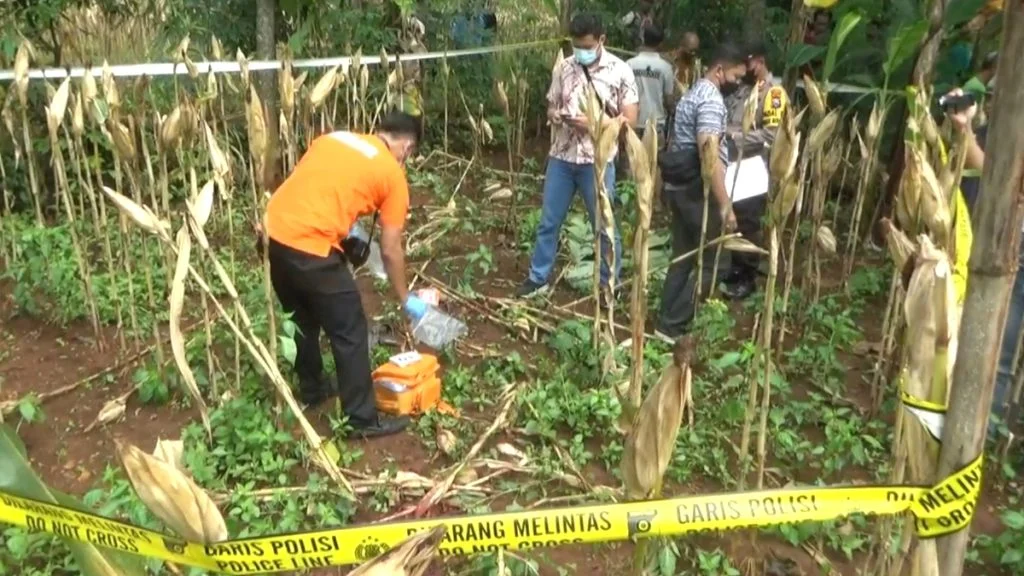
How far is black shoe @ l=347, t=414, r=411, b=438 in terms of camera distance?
332 cm

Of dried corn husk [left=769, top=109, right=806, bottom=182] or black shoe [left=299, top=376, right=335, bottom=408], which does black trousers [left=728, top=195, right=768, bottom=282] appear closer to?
dried corn husk [left=769, top=109, right=806, bottom=182]

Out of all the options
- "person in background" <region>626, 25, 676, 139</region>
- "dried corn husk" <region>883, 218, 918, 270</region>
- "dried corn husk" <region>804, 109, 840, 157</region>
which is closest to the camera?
"dried corn husk" <region>883, 218, 918, 270</region>

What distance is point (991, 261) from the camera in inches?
44.1

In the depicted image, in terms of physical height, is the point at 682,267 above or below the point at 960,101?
below

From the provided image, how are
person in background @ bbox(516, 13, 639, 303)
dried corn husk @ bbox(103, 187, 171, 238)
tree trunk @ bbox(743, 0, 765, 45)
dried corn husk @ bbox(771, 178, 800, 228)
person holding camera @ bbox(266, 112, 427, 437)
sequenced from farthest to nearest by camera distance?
1. tree trunk @ bbox(743, 0, 765, 45)
2. person in background @ bbox(516, 13, 639, 303)
3. person holding camera @ bbox(266, 112, 427, 437)
4. dried corn husk @ bbox(103, 187, 171, 238)
5. dried corn husk @ bbox(771, 178, 800, 228)

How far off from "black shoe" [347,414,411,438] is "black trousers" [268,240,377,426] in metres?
0.02

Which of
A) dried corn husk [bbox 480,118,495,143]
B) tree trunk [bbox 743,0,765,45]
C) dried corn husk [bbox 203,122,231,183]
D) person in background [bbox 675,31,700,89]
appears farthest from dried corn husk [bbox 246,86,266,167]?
tree trunk [bbox 743,0,765,45]

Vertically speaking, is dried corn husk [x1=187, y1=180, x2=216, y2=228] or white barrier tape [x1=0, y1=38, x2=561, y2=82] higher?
white barrier tape [x1=0, y1=38, x2=561, y2=82]

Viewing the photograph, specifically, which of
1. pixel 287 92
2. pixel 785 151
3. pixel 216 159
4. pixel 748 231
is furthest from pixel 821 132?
pixel 216 159

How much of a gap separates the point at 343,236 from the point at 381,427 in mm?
744

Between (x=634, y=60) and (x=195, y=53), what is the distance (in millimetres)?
3126

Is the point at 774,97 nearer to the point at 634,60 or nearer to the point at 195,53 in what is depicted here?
the point at 634,60

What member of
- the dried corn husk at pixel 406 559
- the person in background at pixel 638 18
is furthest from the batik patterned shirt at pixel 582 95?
the dried corn husk at pixel 406 559

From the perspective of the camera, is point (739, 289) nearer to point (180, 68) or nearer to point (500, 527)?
point (500, 527)
